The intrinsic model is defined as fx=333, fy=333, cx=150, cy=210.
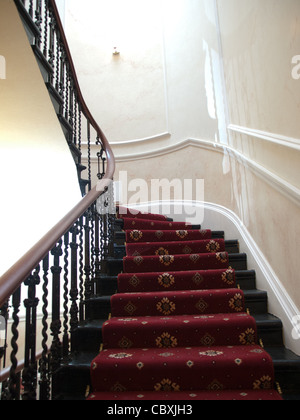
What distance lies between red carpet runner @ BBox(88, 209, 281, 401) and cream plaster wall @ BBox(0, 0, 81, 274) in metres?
1.73

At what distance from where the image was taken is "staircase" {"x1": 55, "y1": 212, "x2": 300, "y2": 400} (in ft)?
5.83

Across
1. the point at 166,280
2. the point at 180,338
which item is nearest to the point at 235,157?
the point at 166,280

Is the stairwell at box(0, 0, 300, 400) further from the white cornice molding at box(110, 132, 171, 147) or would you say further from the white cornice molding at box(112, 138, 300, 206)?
the white cornice molding at box(110, 132, 171, 147)

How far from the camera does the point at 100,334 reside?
2090mm

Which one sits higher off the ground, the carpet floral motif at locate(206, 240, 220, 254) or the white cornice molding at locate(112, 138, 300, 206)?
the white cornice molding at locate(112, 138, 300, 206)

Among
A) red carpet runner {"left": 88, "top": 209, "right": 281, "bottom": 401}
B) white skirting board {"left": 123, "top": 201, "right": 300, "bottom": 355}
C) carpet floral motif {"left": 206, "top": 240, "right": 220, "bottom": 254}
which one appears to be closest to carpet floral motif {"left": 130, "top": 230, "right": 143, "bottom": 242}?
red carpet runner {"left": 88, "top": 209, "right": 281, "bottom": 401}

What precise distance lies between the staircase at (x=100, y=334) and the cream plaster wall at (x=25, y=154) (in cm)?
166

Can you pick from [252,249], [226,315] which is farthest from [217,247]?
[226,315]

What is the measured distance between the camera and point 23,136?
3789 millimetres

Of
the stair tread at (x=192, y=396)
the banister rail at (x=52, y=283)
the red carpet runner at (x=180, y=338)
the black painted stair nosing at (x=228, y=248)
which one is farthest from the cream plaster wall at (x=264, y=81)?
the banister rail at (x=52, y=283)

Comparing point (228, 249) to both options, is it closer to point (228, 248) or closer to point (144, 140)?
point (228, 248)

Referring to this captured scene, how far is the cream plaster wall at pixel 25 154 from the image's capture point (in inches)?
102

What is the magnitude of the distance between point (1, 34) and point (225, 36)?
223 centimetres

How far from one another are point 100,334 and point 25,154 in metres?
2.84
